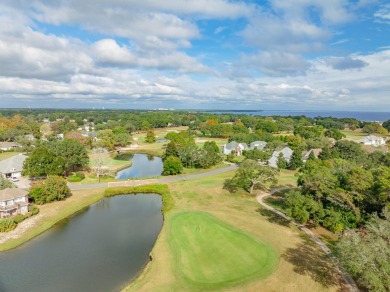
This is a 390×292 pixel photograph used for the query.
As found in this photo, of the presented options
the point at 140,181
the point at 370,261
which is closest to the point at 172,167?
the point at 140,181

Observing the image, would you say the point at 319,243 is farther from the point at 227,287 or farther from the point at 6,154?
the point at 6,154

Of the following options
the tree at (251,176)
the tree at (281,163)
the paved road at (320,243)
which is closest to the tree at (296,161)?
the tree at (281,163)

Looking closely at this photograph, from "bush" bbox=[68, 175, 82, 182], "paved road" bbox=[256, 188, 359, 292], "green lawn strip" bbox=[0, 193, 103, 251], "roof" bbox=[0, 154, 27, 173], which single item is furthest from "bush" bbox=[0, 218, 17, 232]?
"paved road" bbox=[256, 188, 359, 292]

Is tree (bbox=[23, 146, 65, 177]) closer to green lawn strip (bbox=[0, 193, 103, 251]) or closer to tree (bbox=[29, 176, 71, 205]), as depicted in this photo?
tree (bbox=[29, 176, 71, 205])

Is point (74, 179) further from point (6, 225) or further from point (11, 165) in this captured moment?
point (6, 225)

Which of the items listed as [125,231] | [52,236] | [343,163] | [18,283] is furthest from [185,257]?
[343,163]

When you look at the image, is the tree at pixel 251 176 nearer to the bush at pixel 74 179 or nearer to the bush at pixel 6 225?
the bush at pixel 74 179
